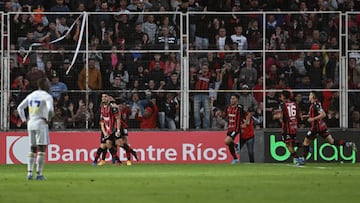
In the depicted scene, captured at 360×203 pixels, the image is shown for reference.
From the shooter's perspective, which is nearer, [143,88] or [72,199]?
[72,199]

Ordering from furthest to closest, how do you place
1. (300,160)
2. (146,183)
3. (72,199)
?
1. (300,160)
2. (146,183)
3. (72,199)

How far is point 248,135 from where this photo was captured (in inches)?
1289

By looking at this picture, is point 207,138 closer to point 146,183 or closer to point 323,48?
point 323,48

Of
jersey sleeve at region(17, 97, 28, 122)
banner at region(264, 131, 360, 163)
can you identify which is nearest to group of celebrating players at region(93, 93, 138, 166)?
banner at region(264, 131, 360, 163)

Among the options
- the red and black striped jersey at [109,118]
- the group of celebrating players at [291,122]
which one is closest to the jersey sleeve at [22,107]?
the red and black striped jersey at [109,118]

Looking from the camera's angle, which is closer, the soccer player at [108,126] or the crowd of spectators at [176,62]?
the soccer player at [108,126]

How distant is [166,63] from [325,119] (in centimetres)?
535

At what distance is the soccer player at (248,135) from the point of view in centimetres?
3231

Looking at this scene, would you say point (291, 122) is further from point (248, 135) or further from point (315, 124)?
point (248, 135)

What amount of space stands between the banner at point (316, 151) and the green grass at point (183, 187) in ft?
27.7

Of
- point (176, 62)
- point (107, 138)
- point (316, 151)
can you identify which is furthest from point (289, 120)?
point (107, 138)

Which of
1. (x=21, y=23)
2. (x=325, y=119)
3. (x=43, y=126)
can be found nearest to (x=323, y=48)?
(x=325, y=119)

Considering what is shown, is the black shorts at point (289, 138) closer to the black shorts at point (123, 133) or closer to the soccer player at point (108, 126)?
the black shorts at point (123, 133)

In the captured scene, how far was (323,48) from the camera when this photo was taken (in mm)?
32250
